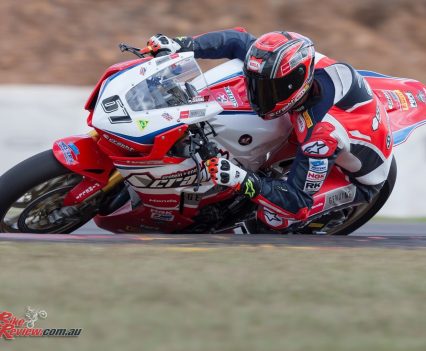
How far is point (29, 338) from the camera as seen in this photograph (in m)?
3.45

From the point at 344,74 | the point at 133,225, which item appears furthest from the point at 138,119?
the point at 344,74

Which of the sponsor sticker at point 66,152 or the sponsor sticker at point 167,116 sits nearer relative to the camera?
the sponsor sticker at point 167,116

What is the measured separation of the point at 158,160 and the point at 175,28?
637 cm

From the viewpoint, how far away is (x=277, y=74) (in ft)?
16.2

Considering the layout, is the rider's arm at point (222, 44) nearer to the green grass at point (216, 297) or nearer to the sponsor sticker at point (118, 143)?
the sponsor sticker at point (118, 143)

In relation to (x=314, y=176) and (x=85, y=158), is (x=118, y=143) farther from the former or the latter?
(x=314, y=176)

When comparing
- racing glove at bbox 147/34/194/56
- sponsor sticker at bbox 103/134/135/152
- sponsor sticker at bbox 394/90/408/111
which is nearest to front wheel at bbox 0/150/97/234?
sponsor sticker at bbox 103/134/135/152

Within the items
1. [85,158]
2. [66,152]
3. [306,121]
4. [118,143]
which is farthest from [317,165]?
[66,152]

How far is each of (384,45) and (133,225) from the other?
22.7 ft

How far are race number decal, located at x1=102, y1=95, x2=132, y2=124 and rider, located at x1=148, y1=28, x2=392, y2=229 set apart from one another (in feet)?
1.78

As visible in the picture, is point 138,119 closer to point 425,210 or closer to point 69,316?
point 69,316

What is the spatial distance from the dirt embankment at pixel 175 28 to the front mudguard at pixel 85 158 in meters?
5.11

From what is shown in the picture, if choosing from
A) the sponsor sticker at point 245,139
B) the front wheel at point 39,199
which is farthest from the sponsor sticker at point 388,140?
the front wheel at point 39,199

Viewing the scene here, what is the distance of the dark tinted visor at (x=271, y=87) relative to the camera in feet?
16.3
